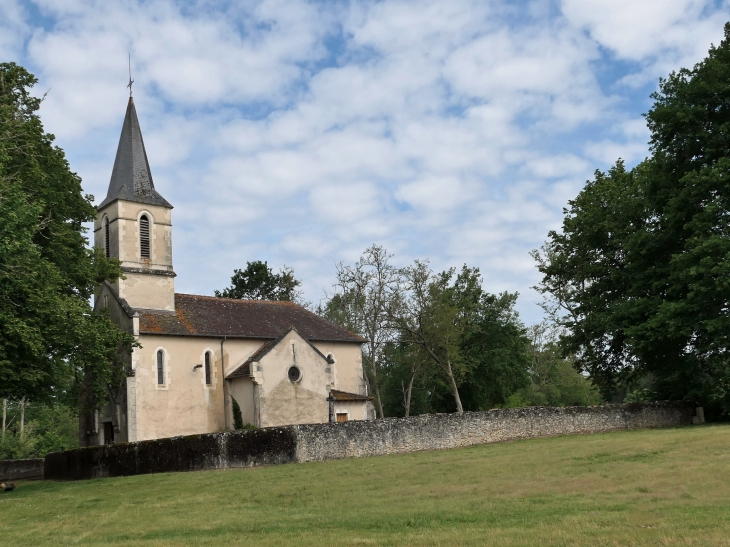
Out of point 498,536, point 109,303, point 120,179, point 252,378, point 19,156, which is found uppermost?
point 120,179

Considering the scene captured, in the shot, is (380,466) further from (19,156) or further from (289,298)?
(289,298)

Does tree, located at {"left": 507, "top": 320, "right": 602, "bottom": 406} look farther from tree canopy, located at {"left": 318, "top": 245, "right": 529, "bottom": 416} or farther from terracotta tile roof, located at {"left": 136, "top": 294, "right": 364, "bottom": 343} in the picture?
terracotta tile roof, located at {"left": 136, "top": 294, "right": 364, "bottom": 343}

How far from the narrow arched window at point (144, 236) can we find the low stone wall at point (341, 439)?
12.5 meters

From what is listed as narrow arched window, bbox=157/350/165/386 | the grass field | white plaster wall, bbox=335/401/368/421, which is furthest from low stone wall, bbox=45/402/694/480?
white plaster wall, bbox=335/401/368/421

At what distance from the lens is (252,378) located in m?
34.4

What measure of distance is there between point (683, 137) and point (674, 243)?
464 cm

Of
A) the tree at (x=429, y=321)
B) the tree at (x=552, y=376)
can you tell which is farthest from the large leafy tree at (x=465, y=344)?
the tree at (x=552, y=376)

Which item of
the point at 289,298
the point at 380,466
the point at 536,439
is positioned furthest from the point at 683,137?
the point at 289,298

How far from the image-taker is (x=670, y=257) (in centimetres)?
2977

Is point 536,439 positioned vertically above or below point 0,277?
below

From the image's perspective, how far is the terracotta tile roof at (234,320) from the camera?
35.8 meters

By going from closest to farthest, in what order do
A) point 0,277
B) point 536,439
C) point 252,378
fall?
point 0,277 < point 536,439 < point 252,378

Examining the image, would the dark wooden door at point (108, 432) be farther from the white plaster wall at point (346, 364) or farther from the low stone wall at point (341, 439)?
the white plaster wall at point (346, 364)

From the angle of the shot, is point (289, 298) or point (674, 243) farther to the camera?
point (289, 298)
